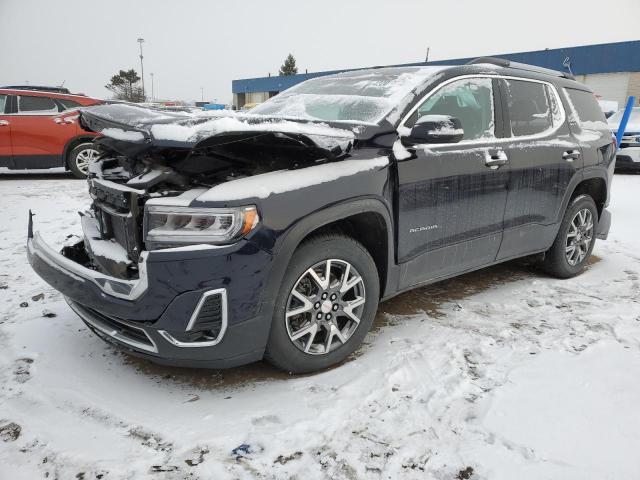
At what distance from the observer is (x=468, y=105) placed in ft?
10.7

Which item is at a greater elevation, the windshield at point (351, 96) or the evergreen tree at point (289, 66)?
the evergreen tree at point (289, 66)

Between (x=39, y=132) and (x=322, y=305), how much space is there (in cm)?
799

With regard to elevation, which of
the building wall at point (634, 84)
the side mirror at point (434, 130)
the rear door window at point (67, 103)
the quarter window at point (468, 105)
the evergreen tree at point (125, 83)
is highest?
the evergreen tree at point (125, 83)

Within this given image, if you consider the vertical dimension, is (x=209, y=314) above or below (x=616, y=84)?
below

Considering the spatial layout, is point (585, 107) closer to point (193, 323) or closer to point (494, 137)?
point (494, 137)

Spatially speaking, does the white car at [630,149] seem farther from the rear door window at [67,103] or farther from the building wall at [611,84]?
the building wall at [611,84]

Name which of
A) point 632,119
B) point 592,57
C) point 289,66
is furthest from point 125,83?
Result: point 632,119

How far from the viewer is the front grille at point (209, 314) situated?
2098mm

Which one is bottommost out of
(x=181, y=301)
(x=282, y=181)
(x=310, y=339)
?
(x=310, y=339)

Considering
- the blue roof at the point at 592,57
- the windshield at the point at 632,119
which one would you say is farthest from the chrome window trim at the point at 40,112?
the blue roof at the point at 592,57

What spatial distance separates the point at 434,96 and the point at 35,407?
2.81 meters

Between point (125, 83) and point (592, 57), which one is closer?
point (592, 57)

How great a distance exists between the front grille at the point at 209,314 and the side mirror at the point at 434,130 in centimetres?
147

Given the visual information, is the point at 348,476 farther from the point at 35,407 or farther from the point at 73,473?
the point at 35,407
